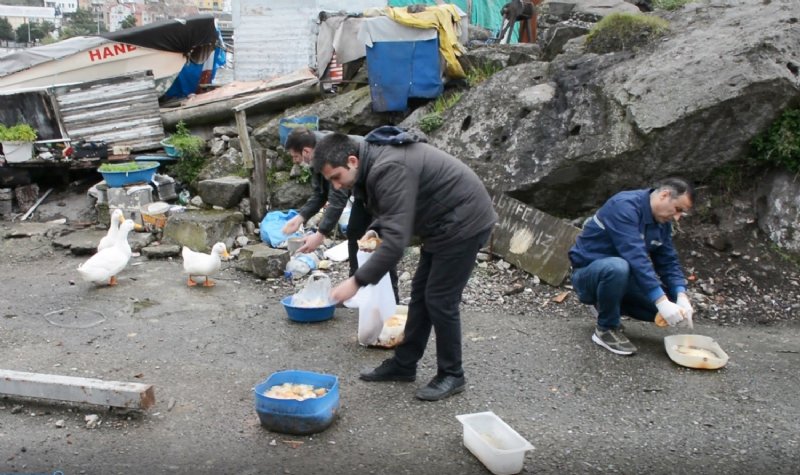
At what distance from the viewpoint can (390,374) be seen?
4.53 m

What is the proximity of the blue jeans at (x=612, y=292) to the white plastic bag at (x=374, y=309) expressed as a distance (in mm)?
1422

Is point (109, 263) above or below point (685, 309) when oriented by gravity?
below

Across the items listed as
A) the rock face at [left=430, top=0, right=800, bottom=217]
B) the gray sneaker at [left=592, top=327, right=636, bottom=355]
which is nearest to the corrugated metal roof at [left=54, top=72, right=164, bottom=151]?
the rock face at [left=430, top=0, right=800, bottom=217]

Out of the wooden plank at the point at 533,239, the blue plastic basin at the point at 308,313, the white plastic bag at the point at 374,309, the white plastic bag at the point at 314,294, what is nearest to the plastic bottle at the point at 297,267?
the white plastic bag at the point at 314,294

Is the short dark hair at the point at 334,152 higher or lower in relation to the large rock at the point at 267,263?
higher

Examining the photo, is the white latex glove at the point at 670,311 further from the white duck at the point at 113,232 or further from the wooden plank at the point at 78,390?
the white duck at the point at 113,232

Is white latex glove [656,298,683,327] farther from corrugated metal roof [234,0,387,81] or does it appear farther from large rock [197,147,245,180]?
corrugated metal roof [234,0,387,81]

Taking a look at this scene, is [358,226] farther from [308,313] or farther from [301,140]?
[301,140]

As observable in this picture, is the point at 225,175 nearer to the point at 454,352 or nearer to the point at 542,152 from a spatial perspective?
the point at 542,152

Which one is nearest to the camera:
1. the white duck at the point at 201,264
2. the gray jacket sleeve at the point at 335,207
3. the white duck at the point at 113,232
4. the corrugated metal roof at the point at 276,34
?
the gray jacket sleeve at the point at 335,207

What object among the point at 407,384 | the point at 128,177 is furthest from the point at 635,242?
the point at 128,177

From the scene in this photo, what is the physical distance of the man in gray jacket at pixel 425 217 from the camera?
3592mm

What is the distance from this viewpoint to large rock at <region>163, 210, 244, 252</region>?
814cm

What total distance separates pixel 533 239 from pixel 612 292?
1.96 m
